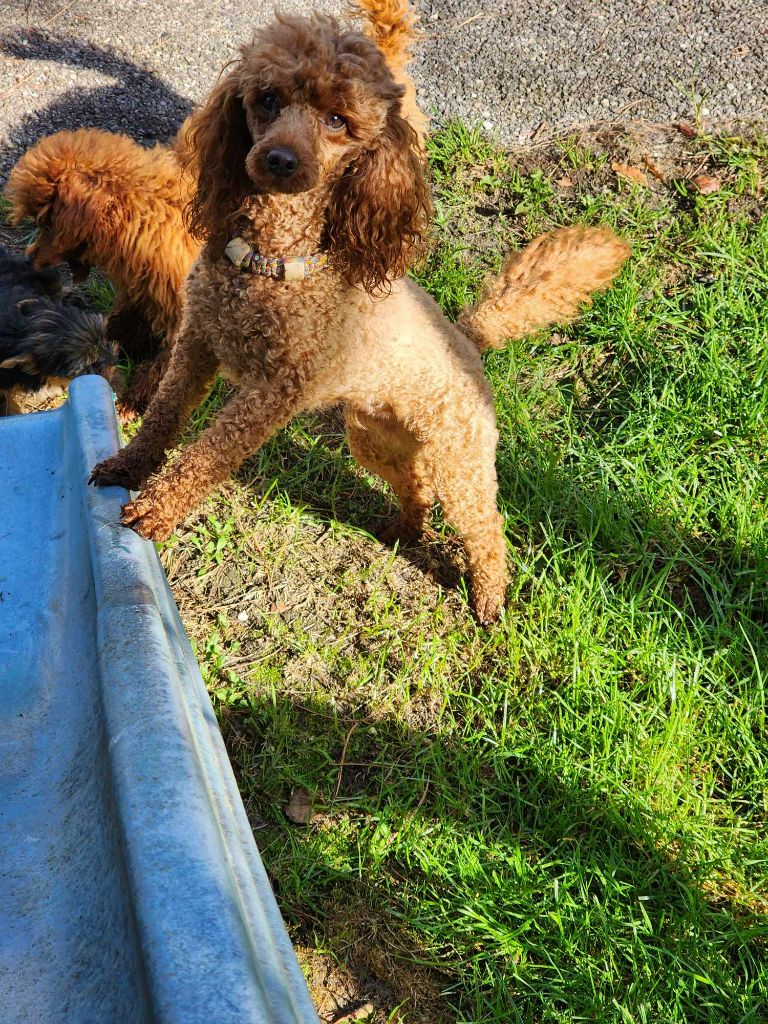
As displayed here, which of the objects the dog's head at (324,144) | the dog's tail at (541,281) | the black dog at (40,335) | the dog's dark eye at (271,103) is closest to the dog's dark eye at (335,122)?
the dog's head at (324,144)

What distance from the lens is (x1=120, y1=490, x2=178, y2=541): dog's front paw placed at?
1.94 m

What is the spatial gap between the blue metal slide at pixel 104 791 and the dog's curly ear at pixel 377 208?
2.28 ft

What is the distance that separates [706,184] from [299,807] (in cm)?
314

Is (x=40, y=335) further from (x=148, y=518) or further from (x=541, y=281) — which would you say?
(x=541, y=281)

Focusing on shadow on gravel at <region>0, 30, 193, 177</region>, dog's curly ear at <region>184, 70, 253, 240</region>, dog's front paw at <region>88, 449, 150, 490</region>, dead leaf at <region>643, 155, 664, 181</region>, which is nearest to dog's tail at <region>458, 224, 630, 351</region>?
dog's curly ear at <region>184, 70, 253, 240</region>

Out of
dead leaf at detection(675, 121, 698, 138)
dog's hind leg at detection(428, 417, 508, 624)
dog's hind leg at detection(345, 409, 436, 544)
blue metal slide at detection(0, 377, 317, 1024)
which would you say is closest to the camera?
blue metal slide at detection(0, 377, 317, 1024)

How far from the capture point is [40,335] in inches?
111

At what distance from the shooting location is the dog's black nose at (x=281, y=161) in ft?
5.94

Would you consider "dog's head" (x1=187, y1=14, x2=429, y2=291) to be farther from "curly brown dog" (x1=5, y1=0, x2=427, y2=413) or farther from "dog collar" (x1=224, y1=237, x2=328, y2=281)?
"curly brown dog" (x1=5, y1=0, x2=427, y2=413)

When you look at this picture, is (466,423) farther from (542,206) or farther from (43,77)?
(43,77)

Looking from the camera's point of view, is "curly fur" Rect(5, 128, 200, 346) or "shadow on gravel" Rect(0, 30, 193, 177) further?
"shadow on gravel" Rect(0, 30, 193, 177)

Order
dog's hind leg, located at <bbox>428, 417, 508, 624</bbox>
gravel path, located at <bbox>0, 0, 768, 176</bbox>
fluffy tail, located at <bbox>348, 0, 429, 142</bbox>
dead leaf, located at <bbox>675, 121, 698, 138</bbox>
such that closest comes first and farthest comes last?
dog's hind leg, located at <bbox>428, 417, 508, 624</bbox> < fluffy tail, located at <bbox>348, 0, 429, 142</bbox> < dead leaf, located at <bbox>675, 121, 698, 138</bbox> < gravel path, located at <bbox>0, 0, 768, 176</bbox>

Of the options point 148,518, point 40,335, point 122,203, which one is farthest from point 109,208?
point 148,518

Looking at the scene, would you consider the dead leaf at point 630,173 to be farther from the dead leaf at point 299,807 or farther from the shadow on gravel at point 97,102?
the dead leaf at point 299,807
